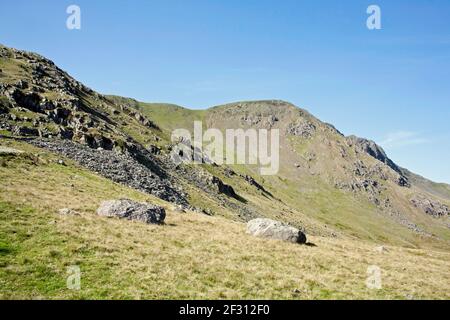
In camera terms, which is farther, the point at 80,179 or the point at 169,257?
the point at 80,179

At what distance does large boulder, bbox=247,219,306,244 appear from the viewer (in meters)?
33.4

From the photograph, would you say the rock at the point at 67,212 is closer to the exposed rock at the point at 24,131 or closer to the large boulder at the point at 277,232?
the large boulder at the point at 277,232

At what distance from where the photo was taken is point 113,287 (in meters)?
17.5

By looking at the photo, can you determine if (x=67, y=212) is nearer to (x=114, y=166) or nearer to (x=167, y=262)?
(x=167, y=262)

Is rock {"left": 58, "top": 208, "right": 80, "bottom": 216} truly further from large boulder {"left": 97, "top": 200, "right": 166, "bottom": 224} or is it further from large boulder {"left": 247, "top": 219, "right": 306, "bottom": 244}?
large boulder {"left": 247, "top": 219, "right": 306, "bottom": 244}

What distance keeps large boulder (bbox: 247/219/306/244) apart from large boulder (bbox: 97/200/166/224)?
9.48 meters

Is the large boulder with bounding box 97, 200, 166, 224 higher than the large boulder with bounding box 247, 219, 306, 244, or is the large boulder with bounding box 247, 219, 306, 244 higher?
the large boulder with bounding box 97, 200, 166, 224

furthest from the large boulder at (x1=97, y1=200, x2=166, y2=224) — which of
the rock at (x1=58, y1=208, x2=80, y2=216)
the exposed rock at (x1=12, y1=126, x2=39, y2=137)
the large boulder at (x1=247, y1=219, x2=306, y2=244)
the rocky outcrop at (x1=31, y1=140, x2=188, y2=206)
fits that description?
the exposed rock at (x1=12, y1=126, x2=39, y2=137)

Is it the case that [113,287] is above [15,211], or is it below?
below

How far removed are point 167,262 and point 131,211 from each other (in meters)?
13.1
